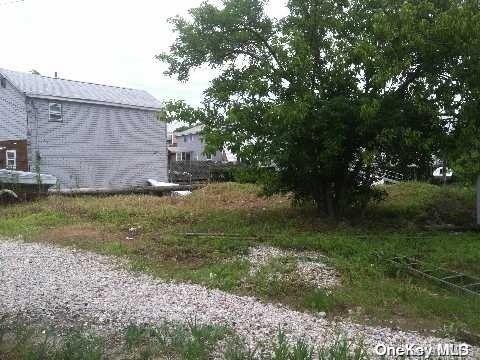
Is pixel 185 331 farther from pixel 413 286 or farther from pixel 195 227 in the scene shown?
pixel 195 227

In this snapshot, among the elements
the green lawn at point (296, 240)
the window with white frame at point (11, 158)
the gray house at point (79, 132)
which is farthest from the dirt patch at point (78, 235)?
the window with white frame at point (11, 158)

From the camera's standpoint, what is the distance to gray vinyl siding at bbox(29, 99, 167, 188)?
27.6m

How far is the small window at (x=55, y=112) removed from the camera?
27.9m

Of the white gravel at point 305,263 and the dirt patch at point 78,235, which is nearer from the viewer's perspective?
the white gravel at point 305,263

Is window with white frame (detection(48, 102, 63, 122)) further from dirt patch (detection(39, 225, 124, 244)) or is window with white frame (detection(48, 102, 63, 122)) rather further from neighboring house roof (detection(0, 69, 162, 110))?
dirt patch (detection(39, 225, 124, 244))

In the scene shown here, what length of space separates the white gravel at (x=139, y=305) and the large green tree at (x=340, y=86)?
514 cm

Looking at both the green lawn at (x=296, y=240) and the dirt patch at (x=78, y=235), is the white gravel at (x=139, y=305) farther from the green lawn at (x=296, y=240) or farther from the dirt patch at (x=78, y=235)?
the dirt patch at (x=78, y=235)

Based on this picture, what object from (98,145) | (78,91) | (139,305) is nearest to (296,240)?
(139,305)

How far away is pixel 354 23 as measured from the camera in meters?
13.4

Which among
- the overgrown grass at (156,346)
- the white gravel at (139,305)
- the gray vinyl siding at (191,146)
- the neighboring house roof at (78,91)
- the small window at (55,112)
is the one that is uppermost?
the neighboring house roof at (78,91)

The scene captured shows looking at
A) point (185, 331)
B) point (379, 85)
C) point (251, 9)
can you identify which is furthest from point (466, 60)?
point (185, 331)

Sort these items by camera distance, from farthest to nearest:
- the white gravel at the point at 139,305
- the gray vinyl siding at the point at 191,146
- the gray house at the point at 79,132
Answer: the gray vinyl siding at the point at 191,146
the gray house at the point at 79,132
the white gravel at the point at 139,305

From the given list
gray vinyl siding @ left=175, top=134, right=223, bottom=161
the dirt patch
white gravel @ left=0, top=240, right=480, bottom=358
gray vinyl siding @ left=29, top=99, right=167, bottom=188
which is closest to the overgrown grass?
white gravel @ left=0, top=240, right=480, bottom=358

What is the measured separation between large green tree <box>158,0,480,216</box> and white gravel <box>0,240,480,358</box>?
514 centimetres
